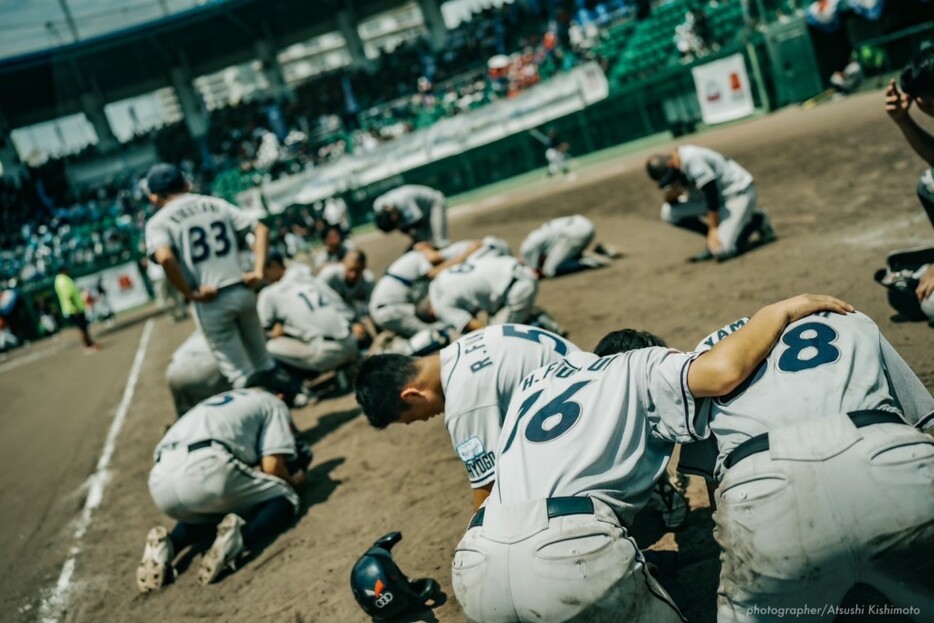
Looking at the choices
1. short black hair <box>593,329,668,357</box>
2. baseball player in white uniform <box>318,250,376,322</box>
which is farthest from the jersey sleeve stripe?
baseball player in white uniform <box>318,250,376,322</box>

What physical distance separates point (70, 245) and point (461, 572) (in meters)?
31.2

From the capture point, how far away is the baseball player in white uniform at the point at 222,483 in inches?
174

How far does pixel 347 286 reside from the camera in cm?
895

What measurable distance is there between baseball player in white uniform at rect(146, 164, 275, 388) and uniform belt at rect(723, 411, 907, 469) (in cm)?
479

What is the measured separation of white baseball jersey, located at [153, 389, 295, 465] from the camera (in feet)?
15.1

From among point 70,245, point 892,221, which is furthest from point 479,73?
point 892,221

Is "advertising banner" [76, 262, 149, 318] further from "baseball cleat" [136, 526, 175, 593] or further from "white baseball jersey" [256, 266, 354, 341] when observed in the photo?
"baseball cleat" [136, 526, 175, 593]

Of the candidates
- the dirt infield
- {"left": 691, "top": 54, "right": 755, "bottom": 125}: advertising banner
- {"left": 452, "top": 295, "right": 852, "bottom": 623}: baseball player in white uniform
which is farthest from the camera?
{"left": 691, "top": 54, "right": 755, "bottom": 125}: advertising banner

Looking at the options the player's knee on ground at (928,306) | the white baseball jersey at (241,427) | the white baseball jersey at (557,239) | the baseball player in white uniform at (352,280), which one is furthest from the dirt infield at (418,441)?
the baseball player in white uniform at (352,280)

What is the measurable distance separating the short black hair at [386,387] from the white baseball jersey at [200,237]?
10.9ft

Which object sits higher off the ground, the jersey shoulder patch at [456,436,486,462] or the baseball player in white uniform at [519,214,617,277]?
the jersey shoulder patch at [456,436,486,462]

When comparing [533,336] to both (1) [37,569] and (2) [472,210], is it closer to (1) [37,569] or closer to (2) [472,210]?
(1) [37,569]

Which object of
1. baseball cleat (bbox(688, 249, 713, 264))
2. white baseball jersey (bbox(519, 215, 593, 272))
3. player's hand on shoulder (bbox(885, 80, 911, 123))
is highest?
player's hand on shoulder (bbox(885, 80, 911, 123))

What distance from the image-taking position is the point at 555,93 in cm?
2441
